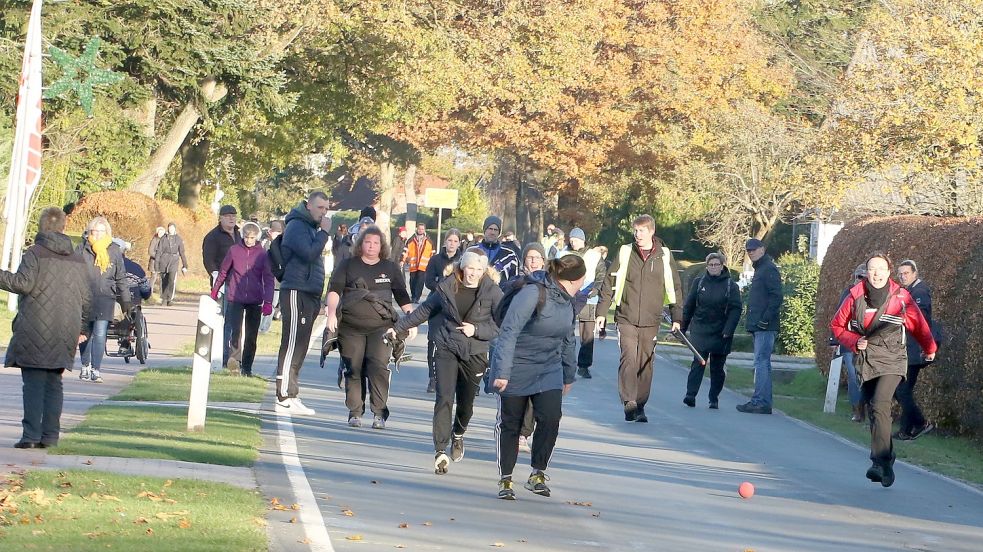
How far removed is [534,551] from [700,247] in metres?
46.7

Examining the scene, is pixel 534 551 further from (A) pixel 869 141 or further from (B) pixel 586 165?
(B) pixel 586 165

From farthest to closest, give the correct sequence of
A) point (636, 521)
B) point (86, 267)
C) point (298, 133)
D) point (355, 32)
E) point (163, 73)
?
point (298, 133) → point (355, 32) → point (163, 73) → point (86, 267) → point (636, 521)

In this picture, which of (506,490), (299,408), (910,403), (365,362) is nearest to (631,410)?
(910,403)

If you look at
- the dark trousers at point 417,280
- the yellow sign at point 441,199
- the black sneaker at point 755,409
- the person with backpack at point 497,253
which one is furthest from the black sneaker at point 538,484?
the yellow sign at point 441,199

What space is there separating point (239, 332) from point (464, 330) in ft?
22.2

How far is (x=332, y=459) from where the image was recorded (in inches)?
451

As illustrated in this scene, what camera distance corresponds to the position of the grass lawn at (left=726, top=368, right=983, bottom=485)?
526 inches

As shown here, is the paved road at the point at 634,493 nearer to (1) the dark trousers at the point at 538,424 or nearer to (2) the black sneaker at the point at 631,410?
(2) the black sneaker at the point at 631,410

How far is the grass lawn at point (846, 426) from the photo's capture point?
1336 cm

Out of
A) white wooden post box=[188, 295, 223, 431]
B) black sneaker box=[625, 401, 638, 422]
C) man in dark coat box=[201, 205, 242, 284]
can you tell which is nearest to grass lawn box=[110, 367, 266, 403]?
man in dark coat box=[201, 205, 242, 284]

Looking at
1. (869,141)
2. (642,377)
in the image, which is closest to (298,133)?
(869,141)

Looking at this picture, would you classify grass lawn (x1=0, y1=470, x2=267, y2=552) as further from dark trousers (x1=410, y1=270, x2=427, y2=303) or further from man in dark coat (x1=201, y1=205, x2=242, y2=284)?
dark trousers (x1=410, y1=270, x2=427, y2=303)

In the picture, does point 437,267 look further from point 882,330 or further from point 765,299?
point 882,330

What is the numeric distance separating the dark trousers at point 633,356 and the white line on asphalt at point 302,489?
358cm
